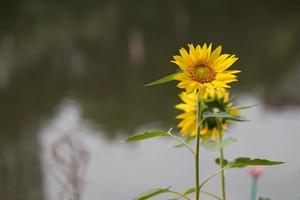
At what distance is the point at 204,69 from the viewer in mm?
605

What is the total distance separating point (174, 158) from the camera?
10.3ft

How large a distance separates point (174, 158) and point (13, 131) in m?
1.04

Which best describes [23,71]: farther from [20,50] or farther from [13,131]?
[13,131]

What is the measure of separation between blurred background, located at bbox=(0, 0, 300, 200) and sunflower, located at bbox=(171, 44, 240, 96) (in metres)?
0.76

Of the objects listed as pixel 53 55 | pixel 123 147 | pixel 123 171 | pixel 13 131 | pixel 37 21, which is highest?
pixel 37 21

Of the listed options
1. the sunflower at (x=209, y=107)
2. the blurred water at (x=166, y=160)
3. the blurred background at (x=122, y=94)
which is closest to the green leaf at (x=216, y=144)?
the sunflower at (x=209, y=107)

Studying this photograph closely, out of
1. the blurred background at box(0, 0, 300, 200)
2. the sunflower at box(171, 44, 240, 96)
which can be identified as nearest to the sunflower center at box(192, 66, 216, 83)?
the sunflower at box(171, 44, 240, 96)

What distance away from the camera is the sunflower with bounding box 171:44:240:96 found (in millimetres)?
591

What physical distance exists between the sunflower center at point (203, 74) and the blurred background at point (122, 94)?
756 millimetres

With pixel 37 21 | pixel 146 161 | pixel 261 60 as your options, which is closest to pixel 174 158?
pixel 146 161

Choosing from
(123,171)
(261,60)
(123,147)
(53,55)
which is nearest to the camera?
(123,171)

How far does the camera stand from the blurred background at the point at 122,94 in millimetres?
2852

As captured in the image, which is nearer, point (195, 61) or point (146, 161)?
point (195, 61)

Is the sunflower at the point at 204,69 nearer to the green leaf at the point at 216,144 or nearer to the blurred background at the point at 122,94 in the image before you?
the green leaf at the point at 216,144
